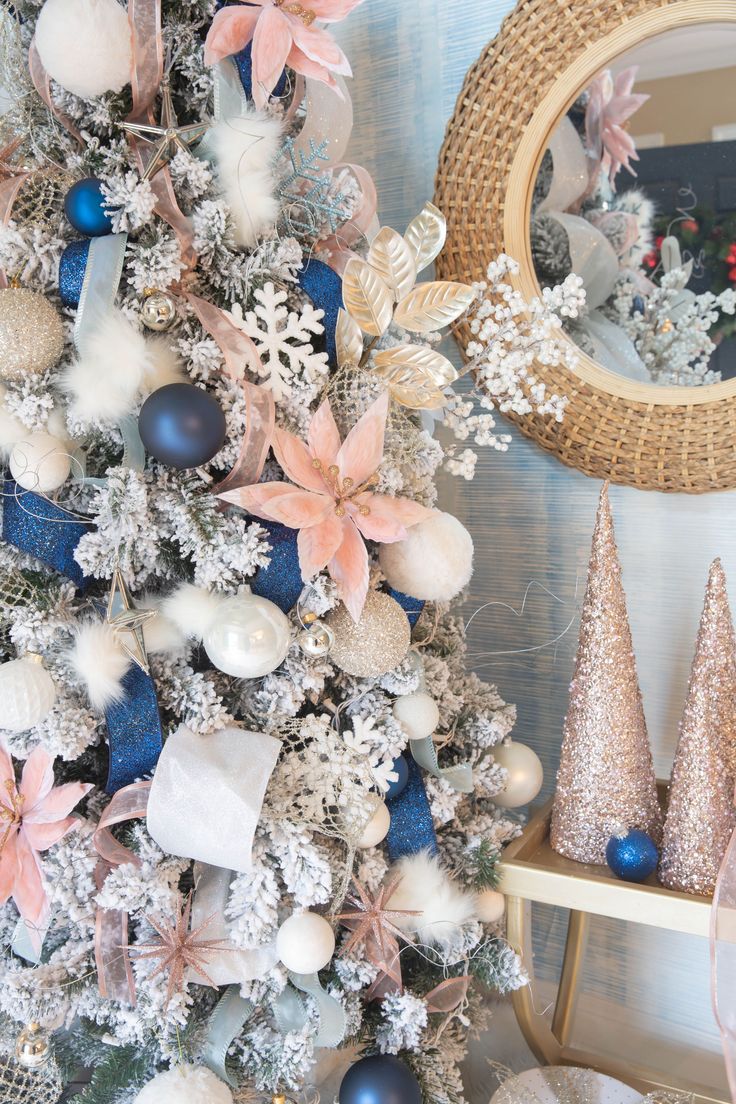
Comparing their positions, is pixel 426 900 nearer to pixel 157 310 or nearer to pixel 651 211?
pixel 157 310

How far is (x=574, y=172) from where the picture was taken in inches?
32.5

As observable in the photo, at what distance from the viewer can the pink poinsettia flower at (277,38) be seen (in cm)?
60

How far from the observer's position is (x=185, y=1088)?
583mm

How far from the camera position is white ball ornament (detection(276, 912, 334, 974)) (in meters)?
0.59

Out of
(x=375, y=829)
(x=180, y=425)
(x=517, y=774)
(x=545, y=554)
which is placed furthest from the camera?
(x=545, y=554)

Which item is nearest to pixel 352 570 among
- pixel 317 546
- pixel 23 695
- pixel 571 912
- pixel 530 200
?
pixel 317 546

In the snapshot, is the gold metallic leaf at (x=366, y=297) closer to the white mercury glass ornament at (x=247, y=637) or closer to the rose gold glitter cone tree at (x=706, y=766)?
the white mercury glass ornament at (x=247, y=637)

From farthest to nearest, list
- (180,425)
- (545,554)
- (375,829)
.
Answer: (545,554) → (375,829) → (180,425)

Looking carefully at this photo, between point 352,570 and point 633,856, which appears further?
point 633,856

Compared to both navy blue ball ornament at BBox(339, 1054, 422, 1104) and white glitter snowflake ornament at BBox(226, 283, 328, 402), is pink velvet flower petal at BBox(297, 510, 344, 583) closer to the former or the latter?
white glitter snowflake ornament at BBox(226, 283, 328, 402)

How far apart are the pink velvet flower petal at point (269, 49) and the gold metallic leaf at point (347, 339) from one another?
17 cm

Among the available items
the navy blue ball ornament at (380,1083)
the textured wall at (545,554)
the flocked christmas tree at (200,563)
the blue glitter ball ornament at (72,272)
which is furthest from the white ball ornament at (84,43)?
the navy blue ball ornament at (380,1083)

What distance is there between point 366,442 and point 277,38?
A: 1.04 ft

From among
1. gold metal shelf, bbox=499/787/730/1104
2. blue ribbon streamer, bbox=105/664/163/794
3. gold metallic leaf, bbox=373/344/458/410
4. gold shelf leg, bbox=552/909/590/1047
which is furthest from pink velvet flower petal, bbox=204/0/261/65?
gold shelf leg, bbox=552/909/590/1047
